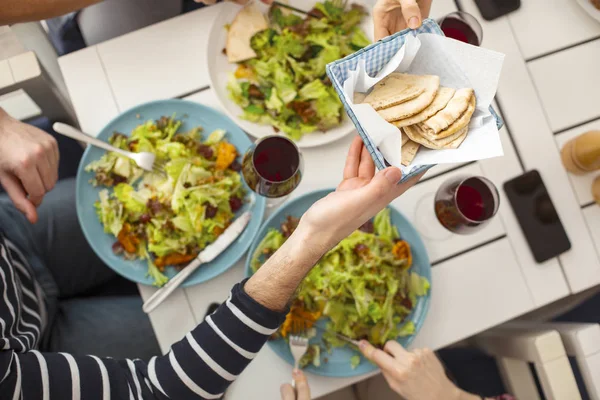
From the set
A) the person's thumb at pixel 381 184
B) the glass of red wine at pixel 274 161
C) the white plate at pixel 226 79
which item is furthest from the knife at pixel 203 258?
the person's thumb at pixel 381 184

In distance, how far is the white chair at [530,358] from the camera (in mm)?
1342

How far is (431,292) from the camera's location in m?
1.39

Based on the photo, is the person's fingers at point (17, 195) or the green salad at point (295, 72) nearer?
the person's fingers at point (17, 195)

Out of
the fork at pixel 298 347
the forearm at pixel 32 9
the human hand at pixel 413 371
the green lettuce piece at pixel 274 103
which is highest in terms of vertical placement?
the forearm at pixel 32 9

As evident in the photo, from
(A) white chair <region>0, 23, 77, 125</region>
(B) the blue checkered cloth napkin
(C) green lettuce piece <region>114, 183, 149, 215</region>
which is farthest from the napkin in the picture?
(A) white chair <region>0, 23, 77, 125</region>

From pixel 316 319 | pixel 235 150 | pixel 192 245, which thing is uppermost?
pixel 235 150

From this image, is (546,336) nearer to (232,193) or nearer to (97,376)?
(232,193)

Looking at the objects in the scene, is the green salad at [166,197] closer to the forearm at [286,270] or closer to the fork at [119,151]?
Answer: the fork at [119,151]

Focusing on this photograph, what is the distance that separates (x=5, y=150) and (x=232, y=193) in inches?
23.9

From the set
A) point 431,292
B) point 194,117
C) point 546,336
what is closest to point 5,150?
point 194,117

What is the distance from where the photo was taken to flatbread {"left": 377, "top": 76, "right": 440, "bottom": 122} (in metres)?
0.94

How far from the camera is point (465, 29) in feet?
4.35

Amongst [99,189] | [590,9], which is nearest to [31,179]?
[99,189]

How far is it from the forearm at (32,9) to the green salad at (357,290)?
818mm
